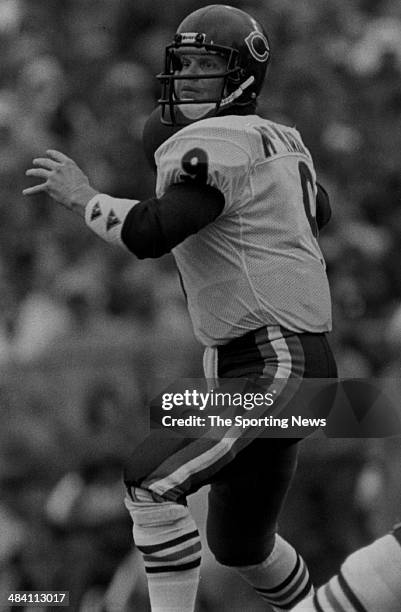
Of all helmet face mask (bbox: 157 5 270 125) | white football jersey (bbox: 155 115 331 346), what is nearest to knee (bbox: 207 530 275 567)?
white football jersey (bbox: 155 115 331 346)

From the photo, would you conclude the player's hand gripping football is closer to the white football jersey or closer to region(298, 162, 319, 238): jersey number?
the white football jersey


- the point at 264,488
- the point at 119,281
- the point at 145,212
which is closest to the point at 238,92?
the point at 145,212

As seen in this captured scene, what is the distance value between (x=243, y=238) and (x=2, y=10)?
320 centimetres

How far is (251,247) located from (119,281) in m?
2.10

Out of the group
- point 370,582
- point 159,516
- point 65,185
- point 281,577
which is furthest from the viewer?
point 281,577

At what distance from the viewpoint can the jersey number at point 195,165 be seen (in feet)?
8.73

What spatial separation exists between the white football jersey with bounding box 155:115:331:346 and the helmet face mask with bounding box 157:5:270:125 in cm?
11

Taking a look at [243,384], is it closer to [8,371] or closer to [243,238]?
[243,238]

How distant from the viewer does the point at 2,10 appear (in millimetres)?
5598

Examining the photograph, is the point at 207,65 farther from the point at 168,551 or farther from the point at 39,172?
the point at 168,551

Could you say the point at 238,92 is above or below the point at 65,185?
above

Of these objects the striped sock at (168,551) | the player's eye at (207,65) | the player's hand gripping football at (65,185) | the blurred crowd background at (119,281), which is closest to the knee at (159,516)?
the striped sock at (168,551)

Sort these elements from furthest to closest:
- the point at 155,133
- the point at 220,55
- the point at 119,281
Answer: the point at 119,281 → the point at 155,133 → the point at 220,55

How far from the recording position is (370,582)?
2086 millimetres
